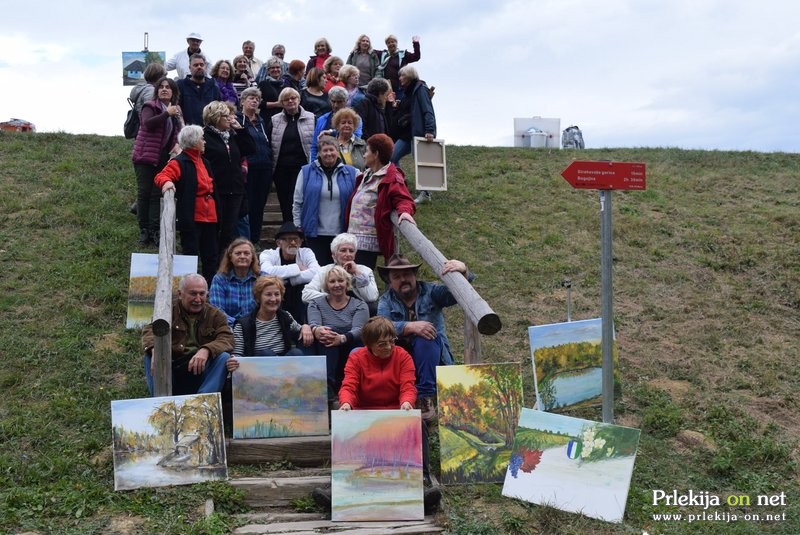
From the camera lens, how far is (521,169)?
52.0 ft

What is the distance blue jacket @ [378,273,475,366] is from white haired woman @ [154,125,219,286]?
230 centimetres

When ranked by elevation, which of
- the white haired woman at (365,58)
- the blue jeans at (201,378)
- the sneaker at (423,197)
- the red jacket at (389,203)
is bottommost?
the blue jeans at (201,378)

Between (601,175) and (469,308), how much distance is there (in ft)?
4.24

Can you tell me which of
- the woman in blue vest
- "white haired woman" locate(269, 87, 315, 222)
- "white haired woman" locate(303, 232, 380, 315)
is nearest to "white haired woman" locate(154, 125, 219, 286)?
the woman in blue vest

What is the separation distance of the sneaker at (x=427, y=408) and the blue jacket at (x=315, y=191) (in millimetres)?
2416

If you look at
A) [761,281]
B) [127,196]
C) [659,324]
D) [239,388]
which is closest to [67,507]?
[239,388]

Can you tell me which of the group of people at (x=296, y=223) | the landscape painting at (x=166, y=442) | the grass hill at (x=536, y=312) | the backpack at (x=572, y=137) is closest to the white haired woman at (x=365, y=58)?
the group of people at (x=296, y=223)

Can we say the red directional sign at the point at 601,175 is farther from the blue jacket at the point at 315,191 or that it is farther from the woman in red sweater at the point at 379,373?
the blue jacket at the point at 315,191

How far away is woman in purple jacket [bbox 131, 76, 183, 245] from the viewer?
9.75 meters

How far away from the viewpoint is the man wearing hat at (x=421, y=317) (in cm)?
650

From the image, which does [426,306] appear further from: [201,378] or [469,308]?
[201,378]

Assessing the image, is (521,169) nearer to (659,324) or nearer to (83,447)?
(659,324)

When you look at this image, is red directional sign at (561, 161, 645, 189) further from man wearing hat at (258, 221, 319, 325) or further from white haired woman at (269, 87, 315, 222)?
white haired woman at (269, 87, 315, 222)

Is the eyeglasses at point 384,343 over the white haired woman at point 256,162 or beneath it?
beneath
